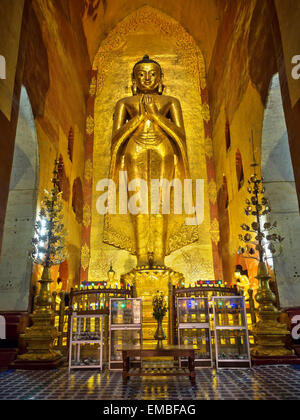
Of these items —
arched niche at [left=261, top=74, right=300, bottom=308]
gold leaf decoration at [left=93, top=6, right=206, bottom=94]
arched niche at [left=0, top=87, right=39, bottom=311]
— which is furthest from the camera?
gold leaf decoration at [left=93, top=6, right=206, bottom=94]

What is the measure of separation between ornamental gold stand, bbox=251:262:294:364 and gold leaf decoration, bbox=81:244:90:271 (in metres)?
5.41

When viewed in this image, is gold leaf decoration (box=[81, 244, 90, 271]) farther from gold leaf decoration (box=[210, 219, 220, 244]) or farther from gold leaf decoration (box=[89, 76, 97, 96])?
gold leaf decoration (box=[89, 76, 97, 96])

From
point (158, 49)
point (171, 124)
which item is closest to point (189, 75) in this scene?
point (158, 49)

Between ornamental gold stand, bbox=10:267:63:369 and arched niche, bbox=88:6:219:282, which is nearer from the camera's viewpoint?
ornamental gold stand, bbox=10:267:63:369

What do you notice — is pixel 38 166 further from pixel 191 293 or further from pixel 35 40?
pixel 191 293

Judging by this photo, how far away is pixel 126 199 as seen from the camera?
29.4 feet

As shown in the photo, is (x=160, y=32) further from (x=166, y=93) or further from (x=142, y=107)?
(x=142, y=107)

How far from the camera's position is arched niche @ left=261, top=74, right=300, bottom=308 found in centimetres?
557

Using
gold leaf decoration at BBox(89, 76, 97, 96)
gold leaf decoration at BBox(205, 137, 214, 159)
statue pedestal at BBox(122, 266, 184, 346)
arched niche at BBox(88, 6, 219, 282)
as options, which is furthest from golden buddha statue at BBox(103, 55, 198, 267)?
gold leaf decoration at BBox(89, 76, 97, 96)

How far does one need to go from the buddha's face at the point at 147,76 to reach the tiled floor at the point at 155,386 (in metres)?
7.36

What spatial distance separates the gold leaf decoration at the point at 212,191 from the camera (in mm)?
9828

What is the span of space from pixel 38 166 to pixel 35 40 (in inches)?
94.8

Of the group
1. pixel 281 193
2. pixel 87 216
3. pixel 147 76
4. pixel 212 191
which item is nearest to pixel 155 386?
pixel 281 193

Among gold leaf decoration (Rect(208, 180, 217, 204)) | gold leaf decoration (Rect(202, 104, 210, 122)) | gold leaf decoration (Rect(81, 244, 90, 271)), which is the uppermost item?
gold leaf decoration (Rect(202, 104, 210, 122))
